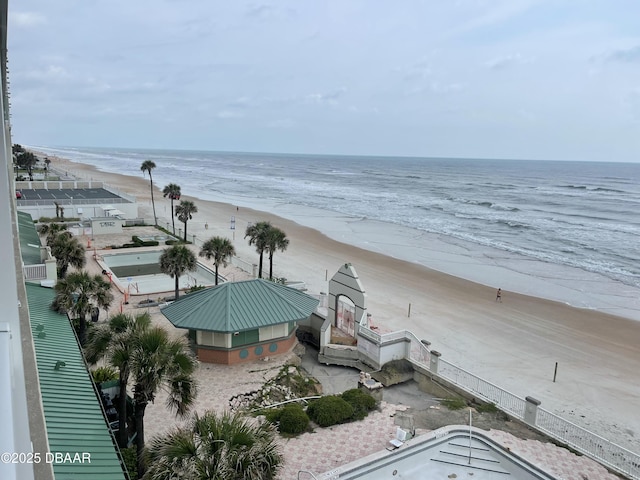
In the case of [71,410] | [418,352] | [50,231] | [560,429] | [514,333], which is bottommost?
[514,333]

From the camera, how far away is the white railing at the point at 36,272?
21.0m

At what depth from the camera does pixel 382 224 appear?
64.2 metres

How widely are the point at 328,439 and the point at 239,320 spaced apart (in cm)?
680

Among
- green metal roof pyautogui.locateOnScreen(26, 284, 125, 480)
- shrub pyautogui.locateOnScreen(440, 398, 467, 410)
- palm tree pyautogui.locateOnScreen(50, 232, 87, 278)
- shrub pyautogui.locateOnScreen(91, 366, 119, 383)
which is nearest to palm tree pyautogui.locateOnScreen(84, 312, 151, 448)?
green metal roof pyautogui.locateOnScreen(26, 284, 125, 480)

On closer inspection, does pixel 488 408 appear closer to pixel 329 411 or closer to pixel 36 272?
pixel 329 411

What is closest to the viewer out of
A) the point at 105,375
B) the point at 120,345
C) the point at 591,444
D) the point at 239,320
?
the point at 120,345

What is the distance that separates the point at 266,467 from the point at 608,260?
160 feet

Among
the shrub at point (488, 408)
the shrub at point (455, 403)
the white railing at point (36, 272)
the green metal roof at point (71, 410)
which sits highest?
the white railing at point (36, 272)

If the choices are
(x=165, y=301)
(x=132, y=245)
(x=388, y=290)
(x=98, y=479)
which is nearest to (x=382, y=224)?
(x=388, y=290)

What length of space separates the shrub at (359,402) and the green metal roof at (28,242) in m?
14.0

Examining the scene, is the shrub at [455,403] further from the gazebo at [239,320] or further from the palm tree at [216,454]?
the palm tree at [216,454]

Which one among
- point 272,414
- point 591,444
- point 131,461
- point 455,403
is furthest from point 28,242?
point 591,444

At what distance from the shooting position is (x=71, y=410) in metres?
10.3

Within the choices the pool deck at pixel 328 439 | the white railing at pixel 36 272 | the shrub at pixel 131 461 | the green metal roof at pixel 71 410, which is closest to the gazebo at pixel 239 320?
the pool deck at pixel 328 439
